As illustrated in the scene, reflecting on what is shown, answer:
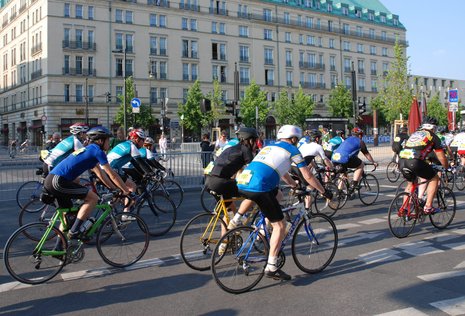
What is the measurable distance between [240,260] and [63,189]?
233cm

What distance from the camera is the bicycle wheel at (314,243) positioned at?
5.67m

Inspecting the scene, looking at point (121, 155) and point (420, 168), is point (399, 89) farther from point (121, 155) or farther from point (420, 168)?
point (121, 155)

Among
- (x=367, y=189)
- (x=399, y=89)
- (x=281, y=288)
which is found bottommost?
(x=281, y=288)

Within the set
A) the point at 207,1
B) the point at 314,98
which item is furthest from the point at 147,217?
the point at 314,98

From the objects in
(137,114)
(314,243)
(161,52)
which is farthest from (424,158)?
(161,52)

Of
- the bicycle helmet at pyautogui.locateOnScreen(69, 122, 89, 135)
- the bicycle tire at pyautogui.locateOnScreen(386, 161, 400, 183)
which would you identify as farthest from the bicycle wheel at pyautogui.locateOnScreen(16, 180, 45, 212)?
the bicycle tire at pyautogui.locateOnScreen(386, 161, 400, 183)

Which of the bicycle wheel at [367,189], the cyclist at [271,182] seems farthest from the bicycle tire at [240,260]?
the bicycle wheel at [367,189]

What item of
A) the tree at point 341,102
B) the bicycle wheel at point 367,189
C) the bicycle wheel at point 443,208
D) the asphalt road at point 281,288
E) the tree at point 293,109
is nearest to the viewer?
the asphalt road at point 281,288

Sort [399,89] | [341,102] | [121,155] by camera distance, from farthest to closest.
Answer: [341,102] → [399,89] → [121,155]

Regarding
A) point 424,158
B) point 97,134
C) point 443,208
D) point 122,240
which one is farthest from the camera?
point 443,208

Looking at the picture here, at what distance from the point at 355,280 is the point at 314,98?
2705 inches

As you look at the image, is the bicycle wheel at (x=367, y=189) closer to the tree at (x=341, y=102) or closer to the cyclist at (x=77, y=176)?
the cyclist at (x=77, y=176)

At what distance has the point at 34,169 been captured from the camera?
13578 millimetres

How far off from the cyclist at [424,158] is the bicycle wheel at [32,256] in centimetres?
546
